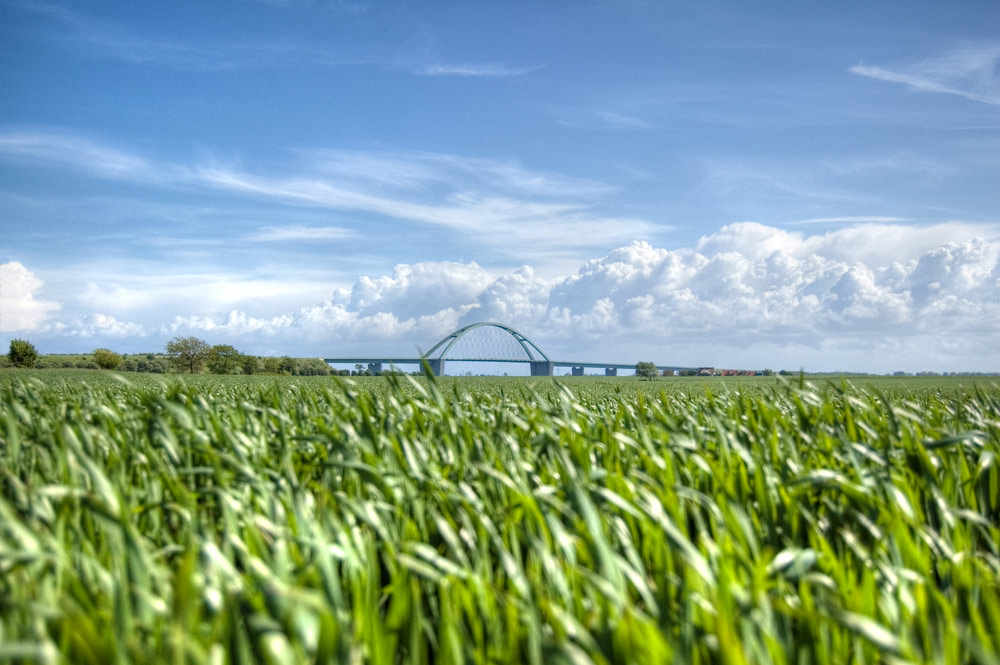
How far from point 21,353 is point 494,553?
3552 inches

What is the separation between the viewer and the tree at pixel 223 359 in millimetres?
92750

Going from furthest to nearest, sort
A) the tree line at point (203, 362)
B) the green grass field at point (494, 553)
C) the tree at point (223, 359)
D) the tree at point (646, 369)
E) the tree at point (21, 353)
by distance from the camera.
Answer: the tree at point (646, 369), the tree at point (223, 359), the tree line at point (203, 362), the tree at point (21, 353), the green grass field at point (494, 553)

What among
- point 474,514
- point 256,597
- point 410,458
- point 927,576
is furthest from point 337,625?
point 927,576

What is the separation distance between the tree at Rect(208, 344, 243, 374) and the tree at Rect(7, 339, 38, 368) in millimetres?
22044

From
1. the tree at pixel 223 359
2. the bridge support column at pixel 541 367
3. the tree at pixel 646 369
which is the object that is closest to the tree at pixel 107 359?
the tree at pixel 223 359

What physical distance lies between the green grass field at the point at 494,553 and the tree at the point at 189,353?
96.5 meters

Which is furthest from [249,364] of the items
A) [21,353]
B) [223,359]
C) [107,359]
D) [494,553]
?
[494,553]

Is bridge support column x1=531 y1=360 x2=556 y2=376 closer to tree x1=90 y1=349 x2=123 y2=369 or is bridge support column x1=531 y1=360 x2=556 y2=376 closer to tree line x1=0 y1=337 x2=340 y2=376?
tree line x1=0 y1=337 x2=340 y2=376

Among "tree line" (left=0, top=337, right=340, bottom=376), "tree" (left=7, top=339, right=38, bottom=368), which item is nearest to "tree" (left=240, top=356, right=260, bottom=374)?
"tree line" (left=0, top=337, right=340, bottom=376)

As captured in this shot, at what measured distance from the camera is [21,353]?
7481 centimetres

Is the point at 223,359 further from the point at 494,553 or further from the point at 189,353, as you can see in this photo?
the point at 494,553

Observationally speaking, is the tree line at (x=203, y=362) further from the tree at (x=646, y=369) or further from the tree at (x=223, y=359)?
the tree at (x=646, y=369)

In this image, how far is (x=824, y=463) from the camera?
3443mm

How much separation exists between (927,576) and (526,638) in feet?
4.40
